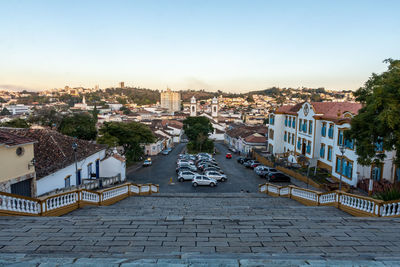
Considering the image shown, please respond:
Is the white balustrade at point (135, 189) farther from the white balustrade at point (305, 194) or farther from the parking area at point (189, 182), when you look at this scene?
the white balustrade at point (305, 194)

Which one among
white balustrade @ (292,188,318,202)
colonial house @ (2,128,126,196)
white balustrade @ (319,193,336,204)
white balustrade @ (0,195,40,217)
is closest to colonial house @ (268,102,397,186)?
white balustrade @ (292,188,318,202)

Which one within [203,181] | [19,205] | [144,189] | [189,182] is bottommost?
[189,182]

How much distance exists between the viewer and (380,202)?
9461 millimetres

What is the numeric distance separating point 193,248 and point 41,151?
575 inches

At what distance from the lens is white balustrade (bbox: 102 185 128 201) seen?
41.3 ft

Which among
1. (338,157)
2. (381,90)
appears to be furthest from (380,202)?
(338,157)

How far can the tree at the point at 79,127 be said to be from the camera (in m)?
31.7

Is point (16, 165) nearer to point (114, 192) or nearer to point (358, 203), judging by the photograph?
point (114, 192)

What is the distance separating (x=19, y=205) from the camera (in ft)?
27.6

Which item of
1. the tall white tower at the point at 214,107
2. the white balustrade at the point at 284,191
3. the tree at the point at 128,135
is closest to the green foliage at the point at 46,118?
the tree at the point at 128,135

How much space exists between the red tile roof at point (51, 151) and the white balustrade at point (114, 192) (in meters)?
4.13

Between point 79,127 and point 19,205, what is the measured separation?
2547 cm

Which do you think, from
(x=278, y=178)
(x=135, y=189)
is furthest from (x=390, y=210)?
(x=278, y=178)

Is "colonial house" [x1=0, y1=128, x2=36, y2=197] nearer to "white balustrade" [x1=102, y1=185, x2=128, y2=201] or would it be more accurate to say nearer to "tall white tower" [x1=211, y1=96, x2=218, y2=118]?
"white balustrade" [x1=102, y1=185, x2=128, y2=201]
